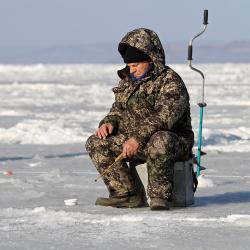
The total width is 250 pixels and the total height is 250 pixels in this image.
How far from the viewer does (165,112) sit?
253 inches

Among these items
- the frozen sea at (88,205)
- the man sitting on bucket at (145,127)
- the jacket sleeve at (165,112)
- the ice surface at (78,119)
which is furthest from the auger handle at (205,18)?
the ice surface at (78,119)

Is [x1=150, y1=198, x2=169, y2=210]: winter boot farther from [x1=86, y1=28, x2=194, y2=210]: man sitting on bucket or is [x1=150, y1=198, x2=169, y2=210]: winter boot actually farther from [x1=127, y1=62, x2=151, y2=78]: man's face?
[x1=127, y1=62, x2=151, y2=78]: man's face

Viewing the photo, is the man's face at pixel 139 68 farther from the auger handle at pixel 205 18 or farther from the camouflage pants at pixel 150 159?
the auger handle at pixel 205 18

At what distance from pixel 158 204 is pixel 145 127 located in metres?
0.50

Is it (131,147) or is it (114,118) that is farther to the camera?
(114,118)

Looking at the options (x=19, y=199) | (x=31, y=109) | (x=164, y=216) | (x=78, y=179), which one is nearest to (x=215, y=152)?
(x=78, y=179)

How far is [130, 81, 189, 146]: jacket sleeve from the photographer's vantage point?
21.0 feet

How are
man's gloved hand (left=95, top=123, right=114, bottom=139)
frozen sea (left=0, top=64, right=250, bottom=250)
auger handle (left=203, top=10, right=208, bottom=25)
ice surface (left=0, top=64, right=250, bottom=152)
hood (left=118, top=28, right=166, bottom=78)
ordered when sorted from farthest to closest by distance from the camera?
ice surface (left=0, top=64, right=250, bottom=152)
auger handle (left=203, top=10, right=208, bottom=25)
man's gloved hand (left=95, top=123, right=114, bottom=139)
hood (left=118, top=28, right=166, bottom=78)
frozen sea (left=0, top=64, right=250, bottom=250)

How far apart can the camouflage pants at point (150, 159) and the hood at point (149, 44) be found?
47cm

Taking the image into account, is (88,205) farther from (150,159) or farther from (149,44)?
(149,44)

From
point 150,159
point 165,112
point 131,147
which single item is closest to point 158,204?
point 150,159

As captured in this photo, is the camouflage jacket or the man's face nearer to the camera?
the camouflage jacket

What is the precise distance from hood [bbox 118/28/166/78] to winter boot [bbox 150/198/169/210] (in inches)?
32.6

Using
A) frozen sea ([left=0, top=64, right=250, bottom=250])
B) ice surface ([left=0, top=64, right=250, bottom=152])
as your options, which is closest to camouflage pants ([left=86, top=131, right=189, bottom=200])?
frozen sea ([left=0, top=64, right=250, bottom=250])
